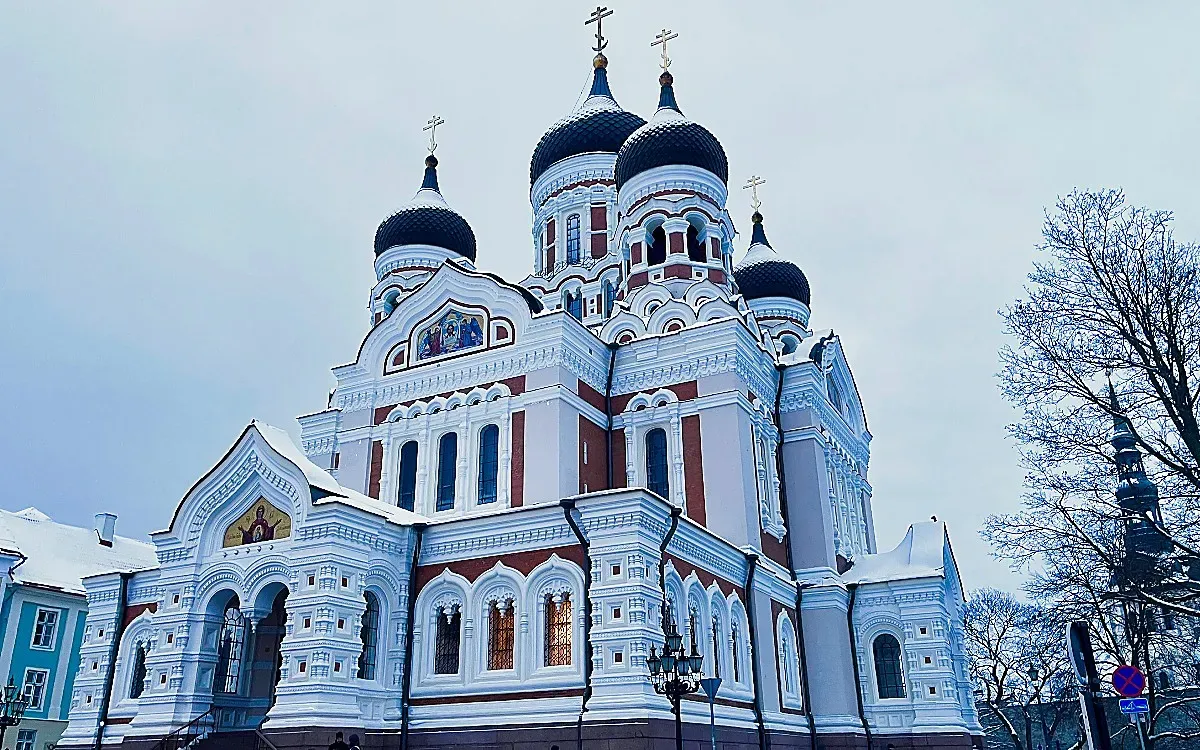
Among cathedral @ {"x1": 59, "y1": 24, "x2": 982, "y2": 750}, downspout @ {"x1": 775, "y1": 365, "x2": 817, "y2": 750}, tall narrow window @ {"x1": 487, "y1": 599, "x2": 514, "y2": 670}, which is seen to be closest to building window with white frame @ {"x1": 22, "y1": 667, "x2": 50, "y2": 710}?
cathedral @ {"x1": 59, "y1": 24, "x2": 982, "y2": 750}

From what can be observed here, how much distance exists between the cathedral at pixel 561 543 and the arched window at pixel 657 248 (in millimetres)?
149

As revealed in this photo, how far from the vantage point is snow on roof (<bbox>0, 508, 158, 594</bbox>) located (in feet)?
87.6

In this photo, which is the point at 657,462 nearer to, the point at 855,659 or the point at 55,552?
the point at 855,659

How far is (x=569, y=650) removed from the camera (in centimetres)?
1366

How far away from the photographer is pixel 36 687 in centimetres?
2561

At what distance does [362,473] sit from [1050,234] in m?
13.7

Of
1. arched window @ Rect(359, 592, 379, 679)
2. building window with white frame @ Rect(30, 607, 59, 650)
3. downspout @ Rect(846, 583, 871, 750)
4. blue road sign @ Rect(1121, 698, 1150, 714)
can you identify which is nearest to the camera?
blue road sign @ Rect(1121, 698, 1150, 714)

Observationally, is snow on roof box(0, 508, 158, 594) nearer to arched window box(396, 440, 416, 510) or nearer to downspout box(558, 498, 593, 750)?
arched window box(396, 440, 416, 510)

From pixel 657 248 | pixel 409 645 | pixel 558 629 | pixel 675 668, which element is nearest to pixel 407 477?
pixel 409 645

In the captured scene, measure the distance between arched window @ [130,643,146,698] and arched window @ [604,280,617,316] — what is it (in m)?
13.5

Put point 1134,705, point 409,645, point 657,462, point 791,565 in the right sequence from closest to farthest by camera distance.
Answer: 1. point 1134,705
2. point 409,645
3. point 657,462
4. point 791,565

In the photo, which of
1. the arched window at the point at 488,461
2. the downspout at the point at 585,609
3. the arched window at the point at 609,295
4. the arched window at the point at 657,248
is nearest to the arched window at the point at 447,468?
the arched window at the point at 488,461

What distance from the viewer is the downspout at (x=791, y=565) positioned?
18417 millimetres

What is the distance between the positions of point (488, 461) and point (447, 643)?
453 centimetres
